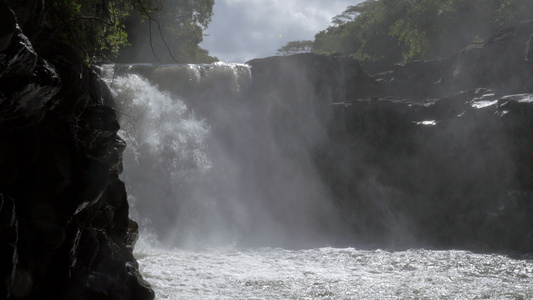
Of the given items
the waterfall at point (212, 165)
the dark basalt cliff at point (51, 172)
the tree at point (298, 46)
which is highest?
the tree at point (298, 46)

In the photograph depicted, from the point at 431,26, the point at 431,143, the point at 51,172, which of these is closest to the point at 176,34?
the point at 431,26

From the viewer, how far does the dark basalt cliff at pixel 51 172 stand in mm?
4559

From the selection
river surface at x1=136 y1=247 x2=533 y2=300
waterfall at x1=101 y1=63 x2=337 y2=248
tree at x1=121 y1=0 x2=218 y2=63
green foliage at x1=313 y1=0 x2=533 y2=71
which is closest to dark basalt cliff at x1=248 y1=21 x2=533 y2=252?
waterfall at x1=101 y1=63 x2=337 y2=248

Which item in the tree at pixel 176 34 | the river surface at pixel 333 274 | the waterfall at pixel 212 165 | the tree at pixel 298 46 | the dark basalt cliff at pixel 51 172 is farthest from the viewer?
the tree at pixel 298 46

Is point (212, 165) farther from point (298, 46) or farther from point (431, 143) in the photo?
point (298, 46)

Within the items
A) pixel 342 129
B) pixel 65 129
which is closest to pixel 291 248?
pixel 342 129

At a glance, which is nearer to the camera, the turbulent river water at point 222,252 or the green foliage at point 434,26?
the turbulent river water at point 222,252

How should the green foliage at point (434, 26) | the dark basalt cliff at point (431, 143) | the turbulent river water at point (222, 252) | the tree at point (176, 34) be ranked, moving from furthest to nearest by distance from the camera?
the tree at point (176, 34) < the green foliage at point (434, 26) < the dark basalt cliff at point (431, 143) < the turbulent river water at point (222, 252)

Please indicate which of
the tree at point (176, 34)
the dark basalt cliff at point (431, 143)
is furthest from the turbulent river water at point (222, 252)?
the tree at point (176, 34)

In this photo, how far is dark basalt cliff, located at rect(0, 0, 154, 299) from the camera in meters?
4.56

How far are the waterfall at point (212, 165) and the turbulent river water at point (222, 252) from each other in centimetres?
5

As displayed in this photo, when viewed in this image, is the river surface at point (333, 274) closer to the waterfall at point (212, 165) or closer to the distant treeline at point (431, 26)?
the waterfall at point (212, 165)

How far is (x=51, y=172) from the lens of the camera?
228 inches

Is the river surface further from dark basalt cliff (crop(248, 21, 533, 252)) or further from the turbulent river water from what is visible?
dark basalt cliff (crop(248, 21, 533, 252))
